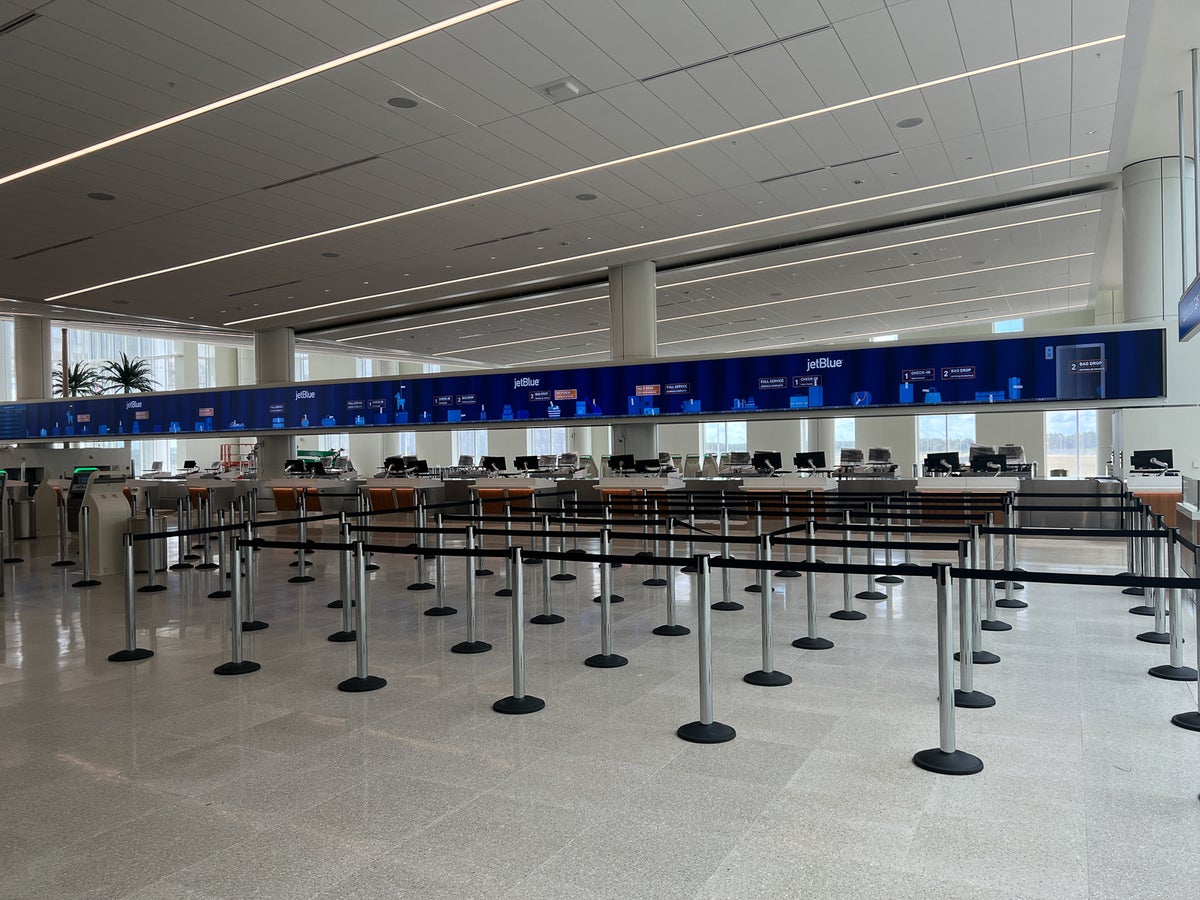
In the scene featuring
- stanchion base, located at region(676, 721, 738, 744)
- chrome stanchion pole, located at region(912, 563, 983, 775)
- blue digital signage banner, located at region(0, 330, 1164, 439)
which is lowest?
stanchion base, located at region(676, 721, 738, 744)

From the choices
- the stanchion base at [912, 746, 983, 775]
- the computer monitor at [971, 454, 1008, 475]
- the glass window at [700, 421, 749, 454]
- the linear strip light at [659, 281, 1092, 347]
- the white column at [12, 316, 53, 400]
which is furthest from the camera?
the glass window at [700, 421, 749, 454]

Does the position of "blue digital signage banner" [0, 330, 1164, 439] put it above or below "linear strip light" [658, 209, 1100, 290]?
below

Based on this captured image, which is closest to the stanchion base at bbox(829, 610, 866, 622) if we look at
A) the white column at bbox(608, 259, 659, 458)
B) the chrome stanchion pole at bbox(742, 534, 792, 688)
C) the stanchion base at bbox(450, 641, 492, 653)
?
the chrome stanchion pole at bbox(742, 534, 792, 688)

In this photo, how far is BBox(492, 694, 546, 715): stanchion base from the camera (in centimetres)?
454

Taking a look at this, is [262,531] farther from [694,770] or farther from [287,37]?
[694,770]

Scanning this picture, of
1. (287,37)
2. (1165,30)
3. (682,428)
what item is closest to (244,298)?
(287,37)

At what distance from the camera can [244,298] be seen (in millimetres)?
17641

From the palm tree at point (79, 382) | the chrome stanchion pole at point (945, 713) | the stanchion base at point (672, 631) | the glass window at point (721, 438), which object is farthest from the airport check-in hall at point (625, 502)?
the glass window at point (721, 438)

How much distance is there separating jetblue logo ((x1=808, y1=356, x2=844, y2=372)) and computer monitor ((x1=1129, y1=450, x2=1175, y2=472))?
4.95 metres

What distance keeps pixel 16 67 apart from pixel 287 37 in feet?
7.89

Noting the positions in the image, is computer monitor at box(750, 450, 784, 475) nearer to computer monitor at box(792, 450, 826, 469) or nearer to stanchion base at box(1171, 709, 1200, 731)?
computer monitor at box(792, 450, 826, 469)

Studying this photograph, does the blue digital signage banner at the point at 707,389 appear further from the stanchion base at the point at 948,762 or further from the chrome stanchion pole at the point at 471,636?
the stanchion base at the point at 948,762

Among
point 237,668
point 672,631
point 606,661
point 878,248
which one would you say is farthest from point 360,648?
point 878,248

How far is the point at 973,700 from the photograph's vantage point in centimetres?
454
